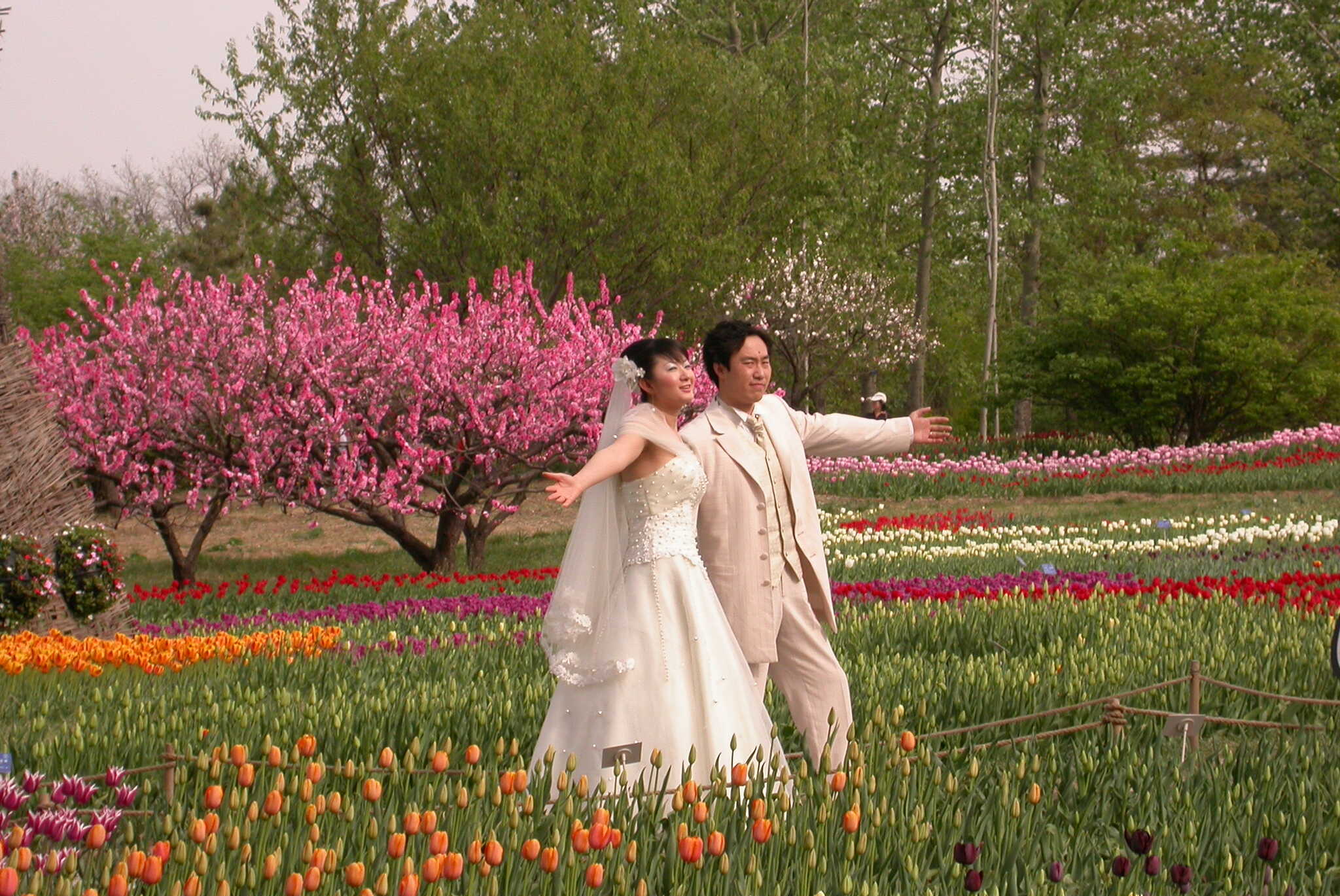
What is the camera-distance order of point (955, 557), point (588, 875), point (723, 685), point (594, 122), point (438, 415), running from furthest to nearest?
point (594, 122)
point (438, 415)
point (955, 557)
point (723, 685)
point (588, 875)

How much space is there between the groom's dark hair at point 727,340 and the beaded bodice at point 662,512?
38 centimetres

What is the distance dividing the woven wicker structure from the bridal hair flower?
6.44 m

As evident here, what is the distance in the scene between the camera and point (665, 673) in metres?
4.77

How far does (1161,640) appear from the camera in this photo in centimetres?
756

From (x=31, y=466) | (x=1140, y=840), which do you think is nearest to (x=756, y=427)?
(x=1140, y=840)

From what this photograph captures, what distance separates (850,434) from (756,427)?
0.58m

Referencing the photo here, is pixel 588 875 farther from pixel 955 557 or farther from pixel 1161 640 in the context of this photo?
pixel 955 557

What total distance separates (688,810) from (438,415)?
10.8 metres

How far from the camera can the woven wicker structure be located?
33.0 feet

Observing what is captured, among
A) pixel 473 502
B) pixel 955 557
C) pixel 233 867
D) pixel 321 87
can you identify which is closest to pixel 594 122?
pixel 321 87

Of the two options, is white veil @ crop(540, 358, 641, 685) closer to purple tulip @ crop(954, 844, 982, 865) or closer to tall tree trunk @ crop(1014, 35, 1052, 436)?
purple tulip @ crop(954, 844, 982, 865)

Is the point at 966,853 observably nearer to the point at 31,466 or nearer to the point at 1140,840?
the point at 1140,840

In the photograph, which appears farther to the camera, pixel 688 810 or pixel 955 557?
pixel 955 557

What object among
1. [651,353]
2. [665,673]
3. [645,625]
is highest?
[651,353]
